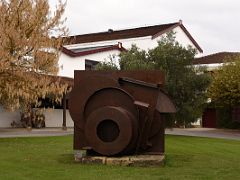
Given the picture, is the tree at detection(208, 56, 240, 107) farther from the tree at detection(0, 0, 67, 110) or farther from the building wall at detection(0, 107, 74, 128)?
the tree at detection(0, 0, 67, 110)

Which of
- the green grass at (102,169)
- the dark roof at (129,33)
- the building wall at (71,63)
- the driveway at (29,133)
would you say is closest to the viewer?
the green grass at (102,169)

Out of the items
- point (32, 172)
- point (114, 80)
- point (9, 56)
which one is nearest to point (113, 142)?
point (114, 80)

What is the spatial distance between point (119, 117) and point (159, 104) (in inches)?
56.5

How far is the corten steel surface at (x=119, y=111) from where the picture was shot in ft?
42.5

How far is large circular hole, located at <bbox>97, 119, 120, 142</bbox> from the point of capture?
13.1 metres

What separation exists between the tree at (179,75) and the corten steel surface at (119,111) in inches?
581

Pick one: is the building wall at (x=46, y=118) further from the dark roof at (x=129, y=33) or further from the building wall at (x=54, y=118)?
the dark roof at (x=129, y=33)

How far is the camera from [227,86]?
37719 mm

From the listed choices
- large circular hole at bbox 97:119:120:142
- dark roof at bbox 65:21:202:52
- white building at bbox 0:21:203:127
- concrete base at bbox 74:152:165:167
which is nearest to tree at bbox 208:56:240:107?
white building at bbox 0:21:203:127

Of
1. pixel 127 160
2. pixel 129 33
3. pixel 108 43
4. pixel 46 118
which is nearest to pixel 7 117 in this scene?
pixel 46 118

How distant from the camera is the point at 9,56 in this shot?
18.5m

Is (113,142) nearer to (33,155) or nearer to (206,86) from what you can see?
(33,155)

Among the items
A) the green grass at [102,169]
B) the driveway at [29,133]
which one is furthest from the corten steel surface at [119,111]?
the driveway at [29,133]

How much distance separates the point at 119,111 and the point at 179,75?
16831mm
